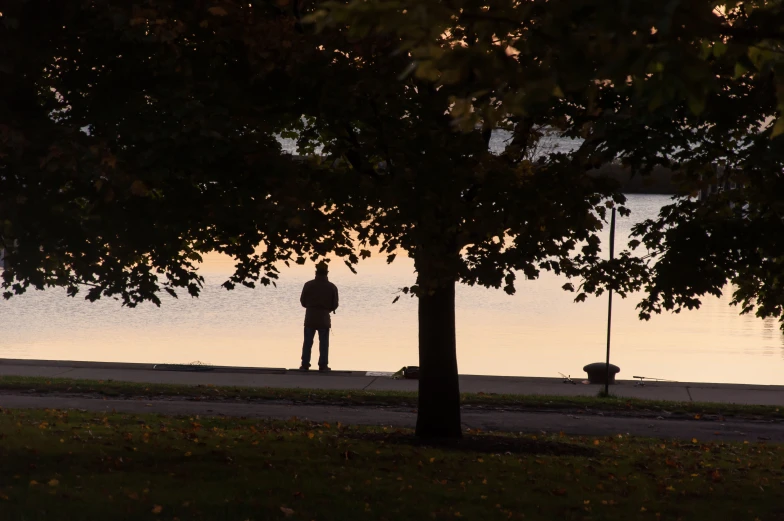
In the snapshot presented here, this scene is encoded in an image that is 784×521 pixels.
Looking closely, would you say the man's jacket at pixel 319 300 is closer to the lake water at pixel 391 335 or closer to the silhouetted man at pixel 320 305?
the silhouetted man at pixel 320 305

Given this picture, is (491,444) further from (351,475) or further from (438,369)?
(351,475)

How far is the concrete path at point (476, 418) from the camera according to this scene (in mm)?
14039

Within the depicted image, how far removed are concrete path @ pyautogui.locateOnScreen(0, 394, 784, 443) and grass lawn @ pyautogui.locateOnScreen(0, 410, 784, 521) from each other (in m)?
1.12

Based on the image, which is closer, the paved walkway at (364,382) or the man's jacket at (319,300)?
the paved walkway at (364,382)

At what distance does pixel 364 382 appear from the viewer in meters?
18.5

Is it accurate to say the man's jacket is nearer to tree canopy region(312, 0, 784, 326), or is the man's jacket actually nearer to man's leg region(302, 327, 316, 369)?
man's leg region(302, 327, 316, 369)

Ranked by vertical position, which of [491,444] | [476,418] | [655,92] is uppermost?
[655,92]

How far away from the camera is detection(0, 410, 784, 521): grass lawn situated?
26.3 feet

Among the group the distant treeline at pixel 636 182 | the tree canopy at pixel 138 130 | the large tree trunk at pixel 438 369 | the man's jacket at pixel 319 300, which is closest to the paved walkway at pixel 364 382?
the man's jacket at pixel 319 300

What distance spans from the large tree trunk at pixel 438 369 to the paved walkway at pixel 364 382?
528 centimetres

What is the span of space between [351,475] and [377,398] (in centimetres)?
693

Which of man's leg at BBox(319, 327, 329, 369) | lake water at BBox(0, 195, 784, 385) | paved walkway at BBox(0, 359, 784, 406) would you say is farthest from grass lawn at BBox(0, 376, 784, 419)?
lake water at BBox(0, 195, 784, 385)

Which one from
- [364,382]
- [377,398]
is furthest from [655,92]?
[364,382]

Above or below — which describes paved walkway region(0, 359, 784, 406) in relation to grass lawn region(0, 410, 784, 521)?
above
